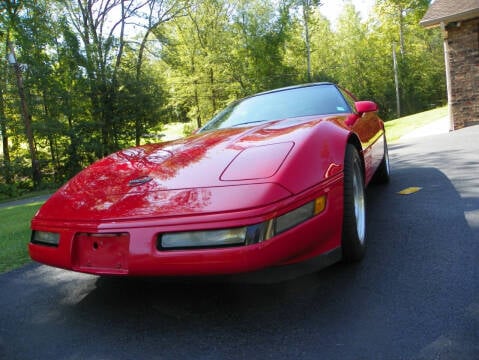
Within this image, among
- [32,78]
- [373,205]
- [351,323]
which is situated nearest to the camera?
[351,323]

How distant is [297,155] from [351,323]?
0.79 metres

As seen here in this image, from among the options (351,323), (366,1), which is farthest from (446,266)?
(366,1)

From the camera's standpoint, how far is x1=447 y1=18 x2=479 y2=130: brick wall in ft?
35.3

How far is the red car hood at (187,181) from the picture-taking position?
1.77 meters

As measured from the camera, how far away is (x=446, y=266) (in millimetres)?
2201

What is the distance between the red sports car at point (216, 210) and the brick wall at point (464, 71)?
33.7ft

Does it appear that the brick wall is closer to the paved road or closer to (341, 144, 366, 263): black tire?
the paved road

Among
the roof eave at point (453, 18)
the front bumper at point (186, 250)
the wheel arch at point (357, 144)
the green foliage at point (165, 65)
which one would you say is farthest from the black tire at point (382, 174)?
the green foliage at point (165, 65)

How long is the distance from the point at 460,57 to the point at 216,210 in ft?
38.1

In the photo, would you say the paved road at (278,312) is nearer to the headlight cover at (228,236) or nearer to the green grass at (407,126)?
the headlight cover at (228,236)

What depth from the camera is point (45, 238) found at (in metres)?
2.05

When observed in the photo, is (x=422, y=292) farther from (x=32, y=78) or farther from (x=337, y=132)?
(x=32, y=78)

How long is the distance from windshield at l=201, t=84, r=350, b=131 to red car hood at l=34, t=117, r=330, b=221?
514 mm

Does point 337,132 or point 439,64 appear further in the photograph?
point 439,64
